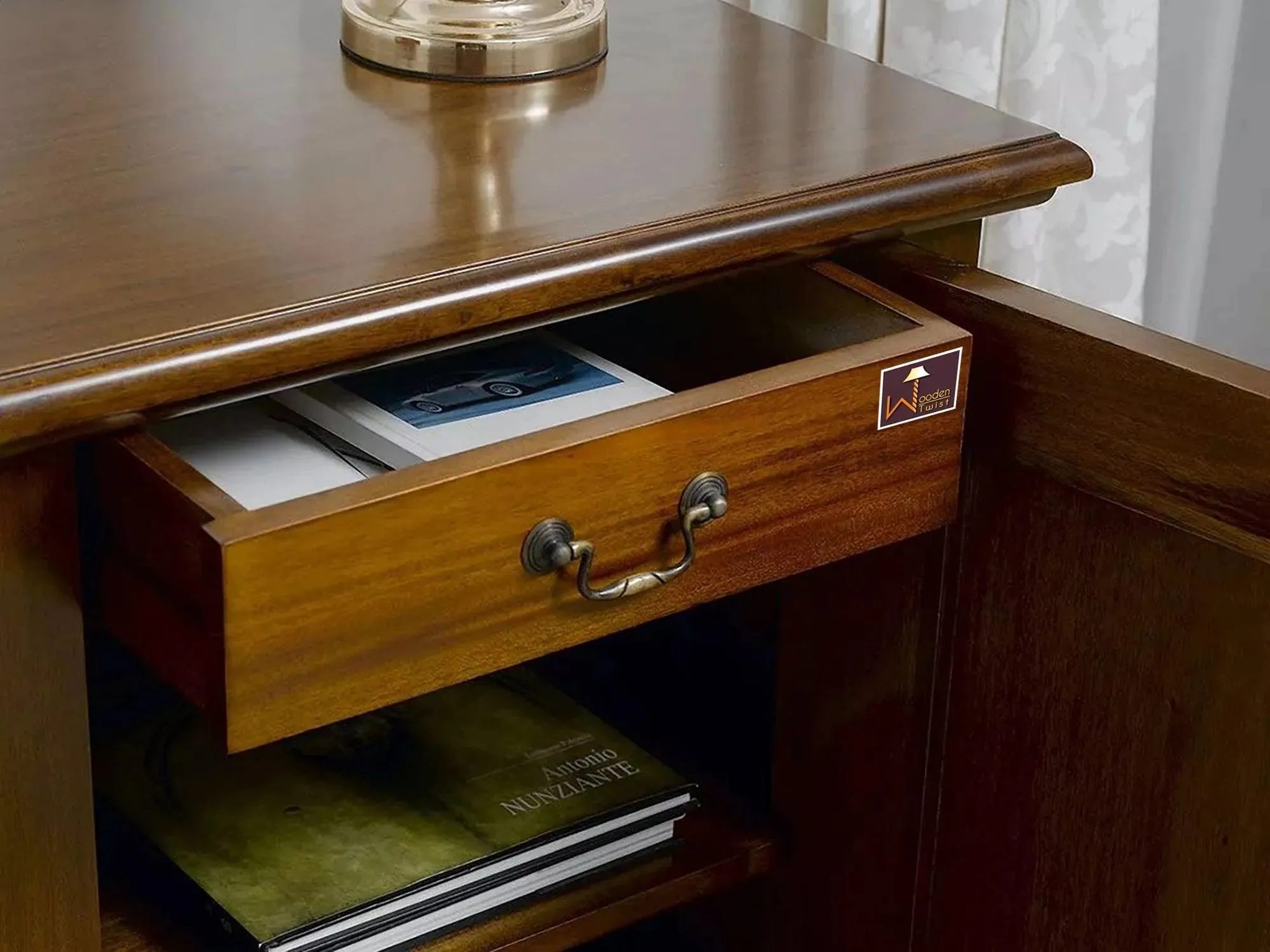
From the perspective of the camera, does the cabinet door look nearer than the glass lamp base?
Yes

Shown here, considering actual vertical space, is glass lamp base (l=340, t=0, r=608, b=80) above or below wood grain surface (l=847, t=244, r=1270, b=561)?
above

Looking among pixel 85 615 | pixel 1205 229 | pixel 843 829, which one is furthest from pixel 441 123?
pixel 1205 229

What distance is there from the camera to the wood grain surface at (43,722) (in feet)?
2.07

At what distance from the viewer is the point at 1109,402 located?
75 centimetres

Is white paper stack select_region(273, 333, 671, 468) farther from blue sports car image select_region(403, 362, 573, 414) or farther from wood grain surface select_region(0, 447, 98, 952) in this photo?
wood grain surface select_region(0, 447, 98, 952)

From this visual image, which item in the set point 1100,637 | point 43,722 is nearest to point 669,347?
point 1100,637

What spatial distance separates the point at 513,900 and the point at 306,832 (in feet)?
0.34

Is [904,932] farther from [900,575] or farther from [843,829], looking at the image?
[900,575]

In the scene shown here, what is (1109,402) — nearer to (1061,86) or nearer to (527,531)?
(527,531)

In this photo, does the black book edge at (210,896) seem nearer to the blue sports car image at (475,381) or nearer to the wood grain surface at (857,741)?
the wood grain surface at (857,741)

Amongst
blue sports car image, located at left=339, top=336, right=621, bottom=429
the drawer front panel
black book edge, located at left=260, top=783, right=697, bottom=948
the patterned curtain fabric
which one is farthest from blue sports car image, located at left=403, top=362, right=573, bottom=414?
the patterned curtain fabric

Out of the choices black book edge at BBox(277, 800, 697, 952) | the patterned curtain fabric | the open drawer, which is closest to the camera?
the open drawer

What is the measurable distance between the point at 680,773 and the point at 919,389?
1.07 feet

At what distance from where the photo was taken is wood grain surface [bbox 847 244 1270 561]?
71 centimetres
